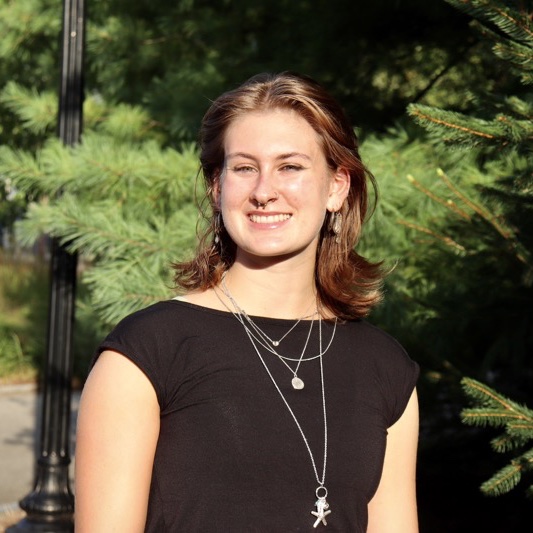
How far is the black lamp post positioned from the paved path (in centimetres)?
108

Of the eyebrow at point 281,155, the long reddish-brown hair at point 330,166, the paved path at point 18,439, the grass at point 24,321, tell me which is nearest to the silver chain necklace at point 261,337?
the long reddish-brown hair at point 330,166

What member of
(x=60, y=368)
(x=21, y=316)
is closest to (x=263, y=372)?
(x=60, y=368)

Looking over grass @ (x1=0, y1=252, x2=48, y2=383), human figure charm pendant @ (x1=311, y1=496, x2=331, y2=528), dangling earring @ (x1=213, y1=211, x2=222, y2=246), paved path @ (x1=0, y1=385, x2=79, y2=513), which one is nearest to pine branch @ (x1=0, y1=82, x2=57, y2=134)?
paved path @ (x1=0, y1=385, x2=79, y2=513)

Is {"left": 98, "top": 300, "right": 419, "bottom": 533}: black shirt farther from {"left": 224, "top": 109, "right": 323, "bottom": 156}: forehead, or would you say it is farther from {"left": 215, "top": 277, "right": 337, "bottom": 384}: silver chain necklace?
{"left": 224, "top": 109, "right": 323, "bottom": 156}: forehead

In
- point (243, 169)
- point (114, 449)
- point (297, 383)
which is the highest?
point (243, 169)

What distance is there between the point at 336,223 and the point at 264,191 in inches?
15.6

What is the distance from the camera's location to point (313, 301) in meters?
2.29

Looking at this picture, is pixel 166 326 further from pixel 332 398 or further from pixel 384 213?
pixel 384 213

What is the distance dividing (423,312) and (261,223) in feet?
6.07

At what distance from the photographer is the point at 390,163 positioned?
158 inches

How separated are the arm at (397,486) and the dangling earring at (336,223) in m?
0.47

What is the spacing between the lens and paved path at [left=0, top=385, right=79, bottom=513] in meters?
6.12

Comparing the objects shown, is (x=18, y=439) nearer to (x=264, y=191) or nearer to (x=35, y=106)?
(x=35, y=106)

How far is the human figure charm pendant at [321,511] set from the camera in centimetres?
193
